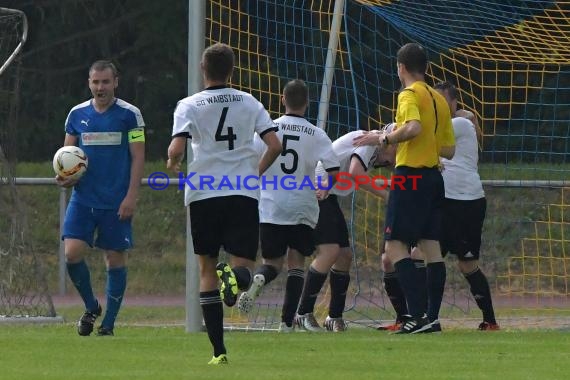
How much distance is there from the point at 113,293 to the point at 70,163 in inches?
38.9

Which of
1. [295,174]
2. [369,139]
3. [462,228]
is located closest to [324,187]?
[295,174]

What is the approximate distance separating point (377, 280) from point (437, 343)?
695 centimetres

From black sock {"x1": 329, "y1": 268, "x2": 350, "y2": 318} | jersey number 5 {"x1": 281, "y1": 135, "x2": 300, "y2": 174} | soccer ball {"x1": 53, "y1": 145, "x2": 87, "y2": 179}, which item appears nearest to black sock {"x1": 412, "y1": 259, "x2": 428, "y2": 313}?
black sock {"x1": 329, "y1": 268, "x2": 350, "y2": 318}

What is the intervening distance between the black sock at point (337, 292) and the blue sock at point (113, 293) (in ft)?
5.85

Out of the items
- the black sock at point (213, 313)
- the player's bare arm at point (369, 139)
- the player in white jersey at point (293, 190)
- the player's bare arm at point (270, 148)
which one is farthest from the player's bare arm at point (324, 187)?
the black sock at point (213, 313)

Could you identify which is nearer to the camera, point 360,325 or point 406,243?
point 406,243

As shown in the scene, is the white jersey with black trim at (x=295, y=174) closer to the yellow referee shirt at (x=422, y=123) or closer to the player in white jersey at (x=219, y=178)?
the yellow referee shirt at (x=422, y=123)

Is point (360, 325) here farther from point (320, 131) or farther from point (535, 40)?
point (535, 40)

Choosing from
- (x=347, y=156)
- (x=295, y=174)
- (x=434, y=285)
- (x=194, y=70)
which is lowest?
(x=434, y=285)

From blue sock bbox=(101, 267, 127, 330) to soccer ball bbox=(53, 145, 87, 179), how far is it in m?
0.76

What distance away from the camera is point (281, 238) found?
11609mm

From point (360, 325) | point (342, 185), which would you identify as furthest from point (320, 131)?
point (360, 325)

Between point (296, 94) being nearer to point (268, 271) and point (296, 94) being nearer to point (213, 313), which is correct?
point (268, 271)

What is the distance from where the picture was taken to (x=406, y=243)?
11023mm
